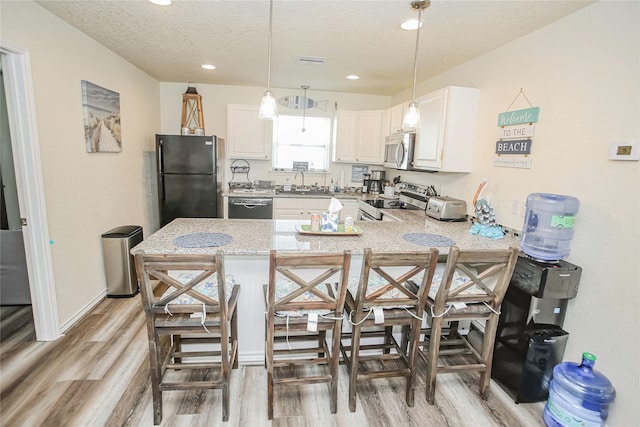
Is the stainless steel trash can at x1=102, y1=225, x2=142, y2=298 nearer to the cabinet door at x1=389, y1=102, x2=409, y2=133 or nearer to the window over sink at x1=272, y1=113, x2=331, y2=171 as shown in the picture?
the window over sink at x1=272, y1=113, x2=331, y2=171

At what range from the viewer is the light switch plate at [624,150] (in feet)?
5.67

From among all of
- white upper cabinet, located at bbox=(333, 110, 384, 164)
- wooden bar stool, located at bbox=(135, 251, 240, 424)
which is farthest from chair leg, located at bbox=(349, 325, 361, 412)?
white upper cabinet, located at bbox=(333, 110, 384, 164)

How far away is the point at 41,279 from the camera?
8.10 ft

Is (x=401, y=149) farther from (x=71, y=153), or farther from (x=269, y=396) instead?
(x=71, y=153)

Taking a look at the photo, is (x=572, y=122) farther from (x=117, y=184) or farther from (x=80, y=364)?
(x=117, y=184)

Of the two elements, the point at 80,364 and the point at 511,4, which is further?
the point at 80,364

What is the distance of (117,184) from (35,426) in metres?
2.38

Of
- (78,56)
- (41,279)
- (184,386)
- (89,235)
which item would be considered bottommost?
(184,386)

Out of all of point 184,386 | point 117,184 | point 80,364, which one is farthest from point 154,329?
point 117,184

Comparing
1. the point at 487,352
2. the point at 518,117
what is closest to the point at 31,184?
the point at 487,352

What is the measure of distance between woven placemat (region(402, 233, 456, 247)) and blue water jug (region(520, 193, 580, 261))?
496mm

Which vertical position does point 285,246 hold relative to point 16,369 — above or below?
above

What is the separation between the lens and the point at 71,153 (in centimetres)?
272

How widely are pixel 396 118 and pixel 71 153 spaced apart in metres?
3.34
